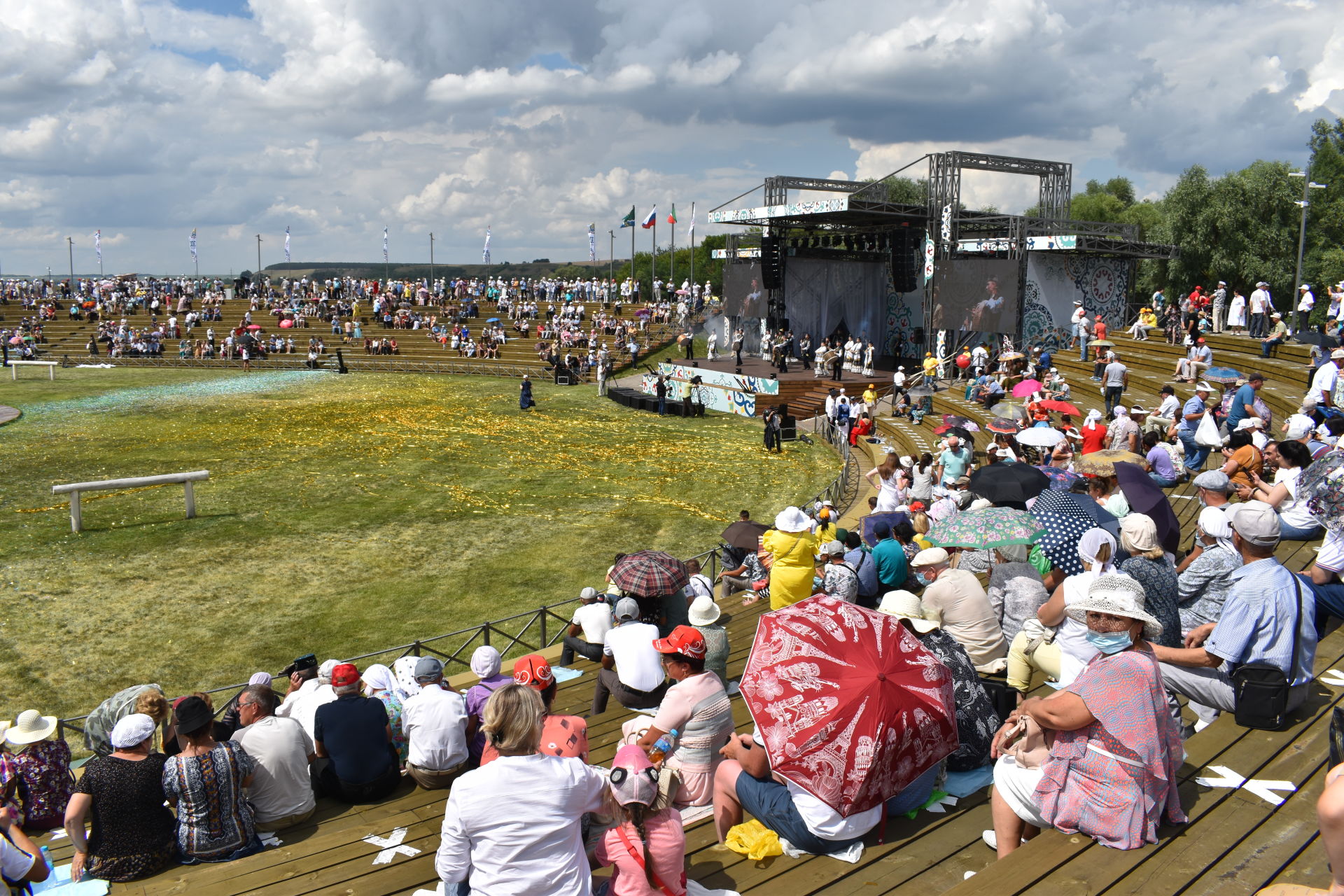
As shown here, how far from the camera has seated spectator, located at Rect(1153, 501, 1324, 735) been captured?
6.08 metres

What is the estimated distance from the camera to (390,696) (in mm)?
7707

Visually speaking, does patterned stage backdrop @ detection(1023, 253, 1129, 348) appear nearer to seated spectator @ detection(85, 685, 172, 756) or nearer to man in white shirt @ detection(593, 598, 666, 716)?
man in white shirt @ detection(593, 598, 666, 716)

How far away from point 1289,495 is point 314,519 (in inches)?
689

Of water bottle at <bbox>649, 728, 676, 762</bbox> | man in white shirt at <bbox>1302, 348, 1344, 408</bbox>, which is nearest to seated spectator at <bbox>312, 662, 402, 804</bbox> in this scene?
water bottle at <bbox>649, 728, 676, 762</bbox>

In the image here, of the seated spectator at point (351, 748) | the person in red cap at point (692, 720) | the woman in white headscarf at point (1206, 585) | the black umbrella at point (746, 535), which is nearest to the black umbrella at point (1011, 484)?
the black umbrella at point (746, 535)

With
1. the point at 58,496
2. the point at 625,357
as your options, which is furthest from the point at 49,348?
the point at 58,496

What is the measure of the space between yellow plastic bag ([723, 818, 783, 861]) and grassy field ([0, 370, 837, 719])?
9072mm

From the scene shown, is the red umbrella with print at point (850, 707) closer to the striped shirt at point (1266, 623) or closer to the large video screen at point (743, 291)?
the striped shirt at point (1266, 623)

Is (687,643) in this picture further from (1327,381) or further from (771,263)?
(771,263)

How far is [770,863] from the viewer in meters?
5.28

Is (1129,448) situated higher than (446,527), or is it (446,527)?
Answer: (1129,448)

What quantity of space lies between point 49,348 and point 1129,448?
56.2 meters

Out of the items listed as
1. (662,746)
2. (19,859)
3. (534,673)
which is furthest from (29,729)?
(662,746)

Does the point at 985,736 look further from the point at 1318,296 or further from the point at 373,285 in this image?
the point at 373,285
